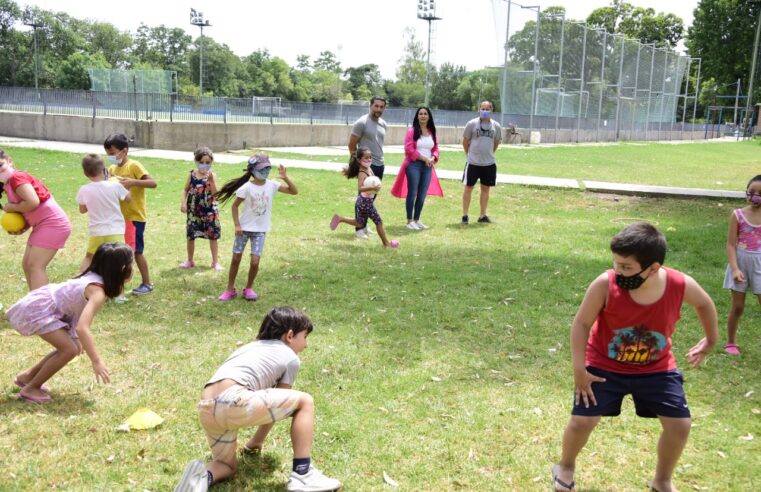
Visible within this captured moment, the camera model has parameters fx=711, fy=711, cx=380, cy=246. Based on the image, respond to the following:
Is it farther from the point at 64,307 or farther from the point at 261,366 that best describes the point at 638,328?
the point at 64,307

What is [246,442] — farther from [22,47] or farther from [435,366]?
[22,47]

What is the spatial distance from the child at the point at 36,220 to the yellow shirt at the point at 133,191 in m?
1.17

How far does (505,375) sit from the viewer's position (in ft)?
17.3

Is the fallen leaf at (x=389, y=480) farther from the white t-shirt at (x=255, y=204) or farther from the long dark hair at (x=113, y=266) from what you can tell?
the white t-shirt at (x=255, y=204)

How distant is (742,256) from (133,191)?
569 cm

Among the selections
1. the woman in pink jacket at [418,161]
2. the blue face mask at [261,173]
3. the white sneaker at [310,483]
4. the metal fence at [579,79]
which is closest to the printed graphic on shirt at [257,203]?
the blue face mask at [261,173]

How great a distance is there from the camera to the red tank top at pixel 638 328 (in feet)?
11.0

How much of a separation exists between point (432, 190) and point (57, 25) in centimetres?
9583

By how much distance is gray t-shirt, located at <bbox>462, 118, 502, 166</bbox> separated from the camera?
38.4 ft

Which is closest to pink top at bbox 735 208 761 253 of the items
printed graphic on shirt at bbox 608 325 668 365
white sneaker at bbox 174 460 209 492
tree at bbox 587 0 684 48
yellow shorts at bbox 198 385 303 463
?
printed graphic on shirt at bbox 608 325 668 365

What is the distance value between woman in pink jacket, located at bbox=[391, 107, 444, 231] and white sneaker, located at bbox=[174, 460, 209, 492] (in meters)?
8.05

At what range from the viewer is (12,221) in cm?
568

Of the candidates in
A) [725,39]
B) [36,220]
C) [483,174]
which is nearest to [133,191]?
[36,220]

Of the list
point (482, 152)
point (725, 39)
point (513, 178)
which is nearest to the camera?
point (482, 152)
